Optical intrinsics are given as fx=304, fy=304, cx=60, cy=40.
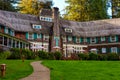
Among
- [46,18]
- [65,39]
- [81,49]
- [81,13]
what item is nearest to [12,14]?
[46,18]

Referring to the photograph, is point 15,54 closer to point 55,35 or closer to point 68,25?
point 55,35

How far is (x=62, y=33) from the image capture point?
2630 inches

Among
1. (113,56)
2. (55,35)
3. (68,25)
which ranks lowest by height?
(113,56)

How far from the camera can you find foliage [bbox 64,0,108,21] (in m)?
77.9

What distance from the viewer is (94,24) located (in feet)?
232

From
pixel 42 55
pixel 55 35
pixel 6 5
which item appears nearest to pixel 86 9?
pixel 55 35

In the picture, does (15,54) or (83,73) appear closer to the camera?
(83,73)

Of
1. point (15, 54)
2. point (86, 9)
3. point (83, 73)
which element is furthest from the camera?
point (86, 9)

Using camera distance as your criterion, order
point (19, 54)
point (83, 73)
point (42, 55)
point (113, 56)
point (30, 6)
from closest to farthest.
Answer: point (83, 73)
point (19, 54)
point (42, 55)
point (113, 56)
point (30, 6)

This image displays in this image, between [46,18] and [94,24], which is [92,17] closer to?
[94,24]

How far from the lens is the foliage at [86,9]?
77875mm

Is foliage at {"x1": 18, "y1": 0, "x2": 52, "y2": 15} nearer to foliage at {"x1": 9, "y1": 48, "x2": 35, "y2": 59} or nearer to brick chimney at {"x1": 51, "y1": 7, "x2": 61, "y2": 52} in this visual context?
brick chimney at {"x1": 51, "y1": 7, "x2": 61, "y2": 52}

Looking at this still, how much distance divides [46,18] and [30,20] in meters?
4.49

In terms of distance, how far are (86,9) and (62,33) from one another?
587 inches
